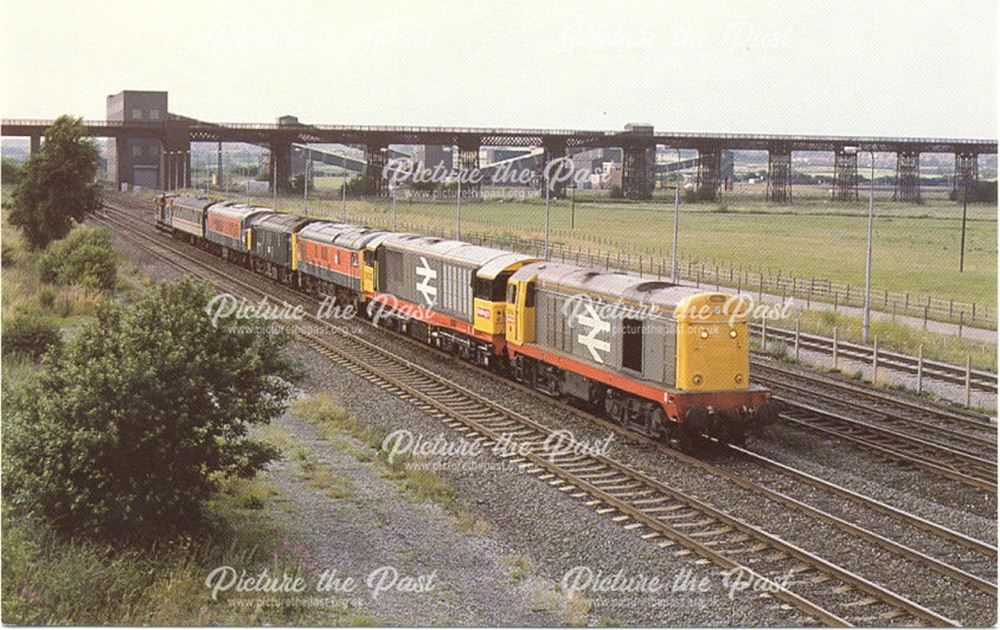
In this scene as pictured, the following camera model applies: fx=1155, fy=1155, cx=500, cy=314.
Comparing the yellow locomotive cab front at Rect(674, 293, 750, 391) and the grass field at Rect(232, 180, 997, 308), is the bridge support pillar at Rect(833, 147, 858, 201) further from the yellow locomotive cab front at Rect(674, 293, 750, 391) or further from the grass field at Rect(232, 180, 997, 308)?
the yellow locomotive cab front at Rect(674, 293, 750, 391)

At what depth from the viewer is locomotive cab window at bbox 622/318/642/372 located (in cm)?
2378

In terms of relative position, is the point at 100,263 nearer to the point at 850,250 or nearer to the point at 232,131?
the point at 850,250

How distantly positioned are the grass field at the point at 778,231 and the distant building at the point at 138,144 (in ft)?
92.1

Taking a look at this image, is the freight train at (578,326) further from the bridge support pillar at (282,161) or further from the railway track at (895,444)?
the bridge support pillar at (282,161)

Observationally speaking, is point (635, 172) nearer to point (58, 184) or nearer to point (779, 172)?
point (779, 172)

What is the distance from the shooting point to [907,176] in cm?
14525

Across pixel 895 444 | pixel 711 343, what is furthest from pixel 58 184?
pixel 895 444

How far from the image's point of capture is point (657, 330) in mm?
23234

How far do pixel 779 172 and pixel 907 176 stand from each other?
1753 centimetres

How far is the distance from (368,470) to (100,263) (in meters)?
31.4

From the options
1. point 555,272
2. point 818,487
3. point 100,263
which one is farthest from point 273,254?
point 818,487

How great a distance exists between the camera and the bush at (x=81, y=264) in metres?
48.5

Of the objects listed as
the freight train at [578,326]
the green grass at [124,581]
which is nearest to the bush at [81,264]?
the freight train at [578,326]

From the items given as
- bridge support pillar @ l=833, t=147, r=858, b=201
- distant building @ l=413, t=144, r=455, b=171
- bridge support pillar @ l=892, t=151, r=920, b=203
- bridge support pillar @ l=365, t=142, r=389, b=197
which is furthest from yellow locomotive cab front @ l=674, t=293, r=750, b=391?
distant building @ l=413, t=144, r=455, b=171
